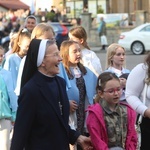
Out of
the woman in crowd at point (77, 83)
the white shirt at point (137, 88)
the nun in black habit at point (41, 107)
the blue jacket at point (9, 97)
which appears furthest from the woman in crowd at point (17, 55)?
the nun in black habit at point (41, 107)

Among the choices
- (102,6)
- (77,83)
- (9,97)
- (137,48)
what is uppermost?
(102,6)

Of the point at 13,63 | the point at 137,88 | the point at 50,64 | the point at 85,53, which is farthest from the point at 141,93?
the point at 13,63

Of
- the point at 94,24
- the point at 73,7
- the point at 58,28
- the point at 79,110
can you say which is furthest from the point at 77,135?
the point at 73,7

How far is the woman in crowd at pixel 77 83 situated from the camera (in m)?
6.84

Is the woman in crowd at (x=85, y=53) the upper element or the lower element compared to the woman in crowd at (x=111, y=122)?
upper

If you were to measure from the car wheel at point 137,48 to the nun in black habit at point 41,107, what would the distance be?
81.0ft

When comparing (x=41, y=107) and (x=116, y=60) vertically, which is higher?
(x=116, y=60)

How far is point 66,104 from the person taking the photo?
16.0 ft

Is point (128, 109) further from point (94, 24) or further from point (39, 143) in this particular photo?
point (94, 24)

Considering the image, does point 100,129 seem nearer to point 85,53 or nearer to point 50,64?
point 50,64

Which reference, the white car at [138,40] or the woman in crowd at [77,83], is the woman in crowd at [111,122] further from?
the white car at [138,40]

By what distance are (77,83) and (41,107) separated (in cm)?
238

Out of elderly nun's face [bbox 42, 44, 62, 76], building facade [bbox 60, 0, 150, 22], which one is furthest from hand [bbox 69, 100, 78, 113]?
building facade [bbox 60, 0, 150, 22]

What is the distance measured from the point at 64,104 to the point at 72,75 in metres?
2.11
